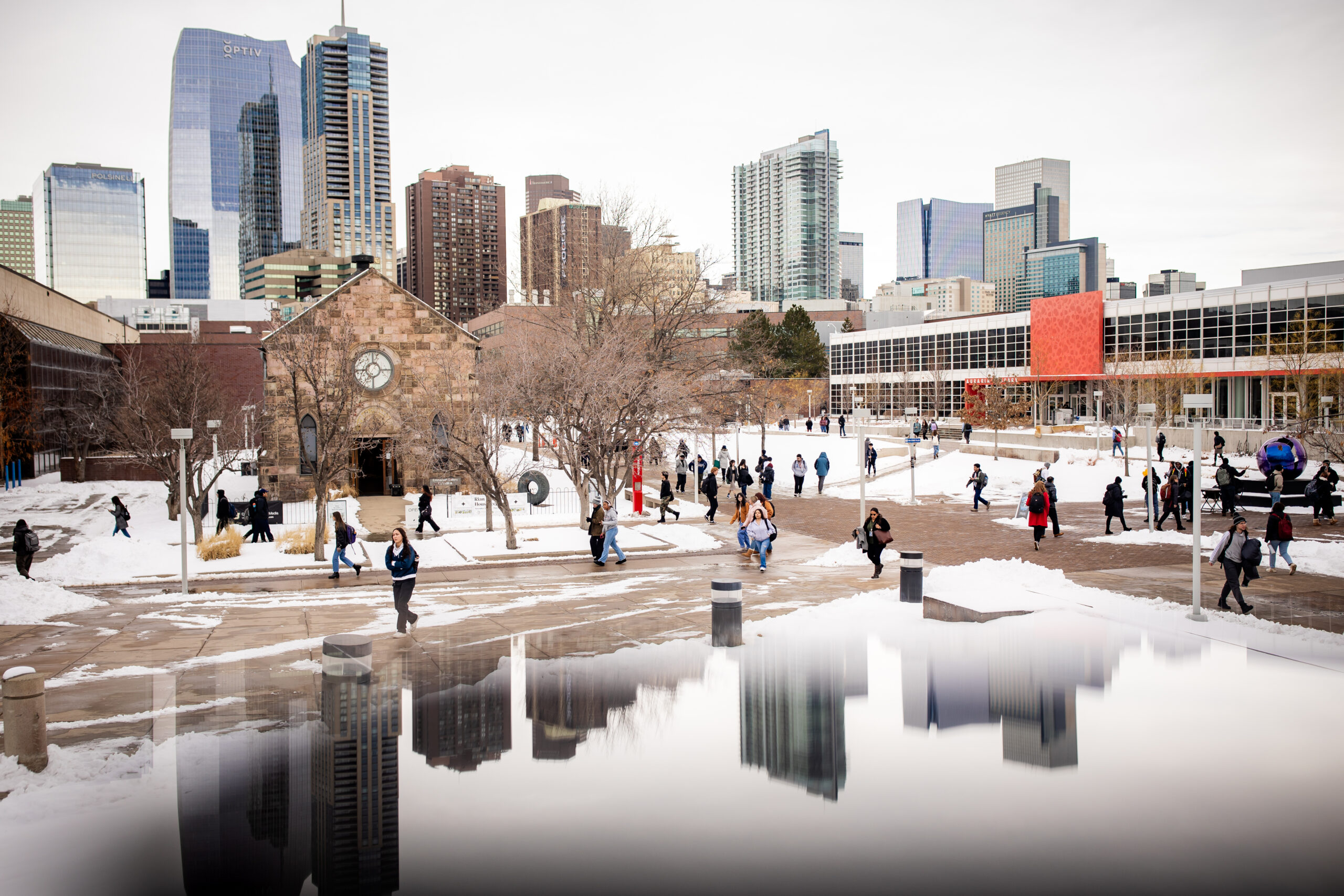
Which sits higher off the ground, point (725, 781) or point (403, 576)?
point (403, 576)

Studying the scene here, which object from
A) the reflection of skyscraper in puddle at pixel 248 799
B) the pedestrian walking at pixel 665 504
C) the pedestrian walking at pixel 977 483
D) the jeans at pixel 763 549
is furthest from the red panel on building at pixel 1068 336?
the reflection of skyscraper in puddle at pixel 248 799

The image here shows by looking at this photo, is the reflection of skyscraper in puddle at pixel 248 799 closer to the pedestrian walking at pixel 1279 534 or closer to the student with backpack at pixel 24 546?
the student with backpack at pixel 24 546

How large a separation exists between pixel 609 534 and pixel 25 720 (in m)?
13.3

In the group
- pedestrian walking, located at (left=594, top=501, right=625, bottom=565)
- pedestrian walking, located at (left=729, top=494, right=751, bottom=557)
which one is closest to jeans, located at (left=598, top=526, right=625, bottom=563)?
pedestrian walking, located at (left=594, top=501, right=625, bottom=565)

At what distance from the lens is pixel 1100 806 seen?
7402 millimetres

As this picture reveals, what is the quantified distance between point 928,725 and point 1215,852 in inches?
117

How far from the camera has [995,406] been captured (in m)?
54.0

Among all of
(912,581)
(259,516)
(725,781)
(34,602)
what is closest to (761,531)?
(912,581)

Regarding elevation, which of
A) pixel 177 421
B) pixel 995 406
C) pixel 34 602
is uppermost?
pixel 995 406

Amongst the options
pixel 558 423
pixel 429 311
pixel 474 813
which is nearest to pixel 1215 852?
pixel 474 813

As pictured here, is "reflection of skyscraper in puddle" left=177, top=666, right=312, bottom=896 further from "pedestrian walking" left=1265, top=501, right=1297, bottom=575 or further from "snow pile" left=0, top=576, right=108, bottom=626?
"pedestrian walking" left=1265, top=501, right=1297, bottom=575

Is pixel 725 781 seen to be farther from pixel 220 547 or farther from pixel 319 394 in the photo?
pixel 220 547

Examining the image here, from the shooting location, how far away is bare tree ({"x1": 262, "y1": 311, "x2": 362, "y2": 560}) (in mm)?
21969

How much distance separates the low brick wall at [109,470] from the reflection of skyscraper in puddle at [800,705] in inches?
1674
